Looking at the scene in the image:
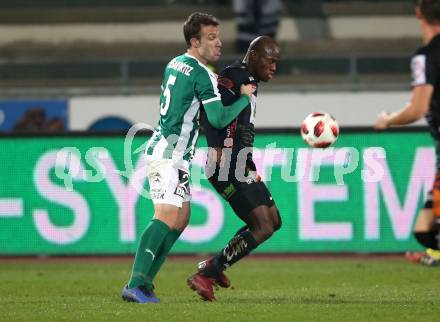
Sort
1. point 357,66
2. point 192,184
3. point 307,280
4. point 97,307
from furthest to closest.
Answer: point 357,66 < point 192,184 < point 307,280 < point 97,307

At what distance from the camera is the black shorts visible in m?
8.97

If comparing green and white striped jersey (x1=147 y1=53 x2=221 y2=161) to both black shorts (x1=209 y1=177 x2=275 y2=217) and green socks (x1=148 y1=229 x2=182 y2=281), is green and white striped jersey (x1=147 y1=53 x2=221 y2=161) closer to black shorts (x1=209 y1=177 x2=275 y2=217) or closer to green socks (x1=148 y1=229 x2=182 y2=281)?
black shorts (x1=209 y1=177 x2=275 y2=217)

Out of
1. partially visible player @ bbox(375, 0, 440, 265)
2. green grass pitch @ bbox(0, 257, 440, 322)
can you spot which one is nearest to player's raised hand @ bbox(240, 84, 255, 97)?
partially visible player @ bbox(375, 0, 440, 265)

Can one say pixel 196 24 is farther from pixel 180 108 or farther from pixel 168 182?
pixel 168 182

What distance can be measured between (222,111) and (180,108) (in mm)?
366

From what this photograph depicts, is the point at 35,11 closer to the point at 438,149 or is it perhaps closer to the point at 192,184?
the point at 192,184

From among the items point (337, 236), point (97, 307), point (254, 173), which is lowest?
point (337, 236)

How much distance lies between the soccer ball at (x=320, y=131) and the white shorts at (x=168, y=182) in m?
1.21

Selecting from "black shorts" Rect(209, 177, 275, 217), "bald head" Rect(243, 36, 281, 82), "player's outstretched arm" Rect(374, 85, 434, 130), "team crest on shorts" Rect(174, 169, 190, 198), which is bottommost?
"black shorts" Rect(209, 177, 275, 217)

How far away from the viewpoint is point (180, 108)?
28.6 ft

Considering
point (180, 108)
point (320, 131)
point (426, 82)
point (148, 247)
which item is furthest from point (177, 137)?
point (426, 82)

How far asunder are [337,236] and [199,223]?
1.75 m

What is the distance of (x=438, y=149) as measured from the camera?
8.88 meters

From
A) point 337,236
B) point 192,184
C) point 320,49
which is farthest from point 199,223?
point 320,49
